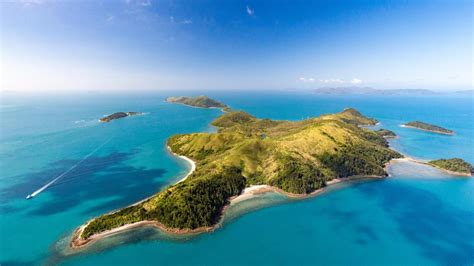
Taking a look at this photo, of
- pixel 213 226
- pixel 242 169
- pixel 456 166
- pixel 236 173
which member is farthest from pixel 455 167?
pixel 213 226

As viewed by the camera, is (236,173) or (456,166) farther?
(456,166)

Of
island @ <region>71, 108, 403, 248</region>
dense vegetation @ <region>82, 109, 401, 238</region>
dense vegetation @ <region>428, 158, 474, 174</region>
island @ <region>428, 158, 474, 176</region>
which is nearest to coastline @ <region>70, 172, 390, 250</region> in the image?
island @ <region>71, 108, 403, 248</region>

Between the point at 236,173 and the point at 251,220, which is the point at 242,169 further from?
the point at 251,220

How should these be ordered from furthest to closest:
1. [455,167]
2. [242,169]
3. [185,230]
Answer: [455,167]
[242,169]
[185,230]

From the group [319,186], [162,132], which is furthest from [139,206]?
[162,132]

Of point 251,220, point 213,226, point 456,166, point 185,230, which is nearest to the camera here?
point 185,230

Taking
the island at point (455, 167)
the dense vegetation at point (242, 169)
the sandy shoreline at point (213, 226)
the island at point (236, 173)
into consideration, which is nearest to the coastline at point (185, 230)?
the sandy shoreline at point (213, 226)

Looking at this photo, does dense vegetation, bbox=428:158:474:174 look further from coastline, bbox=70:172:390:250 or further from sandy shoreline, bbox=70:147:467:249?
coastline, bbox=70:172:390:250

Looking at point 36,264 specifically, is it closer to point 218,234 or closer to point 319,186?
point 218,234
